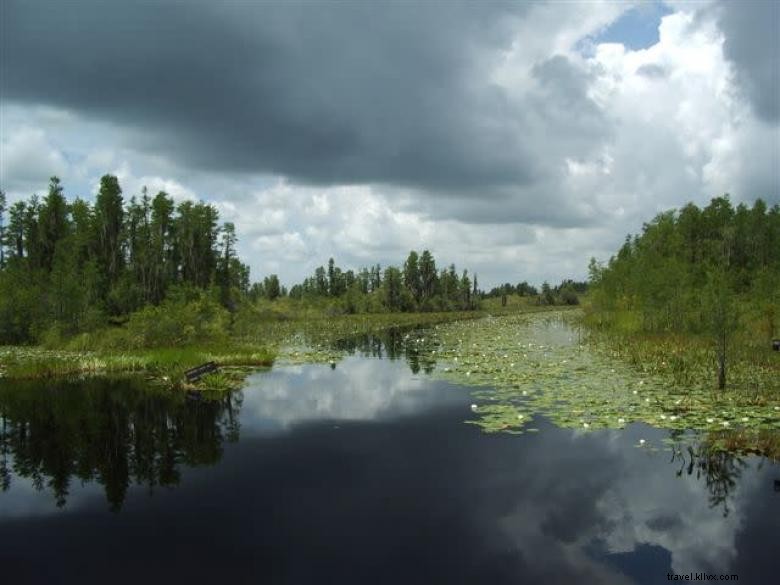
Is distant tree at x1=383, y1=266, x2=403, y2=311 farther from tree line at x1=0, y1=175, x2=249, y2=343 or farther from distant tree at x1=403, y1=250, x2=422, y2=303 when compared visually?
tree line at x1=0, y1=175, x2=249, y2=343

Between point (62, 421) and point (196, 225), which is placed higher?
point (196, 225)

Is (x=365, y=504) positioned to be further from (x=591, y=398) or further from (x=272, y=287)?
(x=272, y=287)

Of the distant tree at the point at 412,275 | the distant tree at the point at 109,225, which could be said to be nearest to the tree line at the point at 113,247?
the distant tree at the point at 109,225

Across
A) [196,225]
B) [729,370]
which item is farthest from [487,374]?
[196,225]

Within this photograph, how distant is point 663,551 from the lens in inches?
380

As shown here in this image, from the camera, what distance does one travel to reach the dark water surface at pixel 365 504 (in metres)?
9.29

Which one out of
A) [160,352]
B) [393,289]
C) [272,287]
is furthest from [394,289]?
[160,352]

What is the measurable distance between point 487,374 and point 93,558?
2076 centimetres

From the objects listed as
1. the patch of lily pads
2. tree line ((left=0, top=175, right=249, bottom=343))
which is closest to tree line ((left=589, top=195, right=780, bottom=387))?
the patch of lily pads

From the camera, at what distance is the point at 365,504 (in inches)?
467

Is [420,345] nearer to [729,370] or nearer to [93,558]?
[729,370]

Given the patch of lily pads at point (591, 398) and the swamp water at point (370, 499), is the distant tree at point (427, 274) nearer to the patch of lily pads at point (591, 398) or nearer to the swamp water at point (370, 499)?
the patch of lily pads at point (591, 398)

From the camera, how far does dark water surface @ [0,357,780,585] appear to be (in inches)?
366

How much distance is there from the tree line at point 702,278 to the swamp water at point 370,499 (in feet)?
32.2
